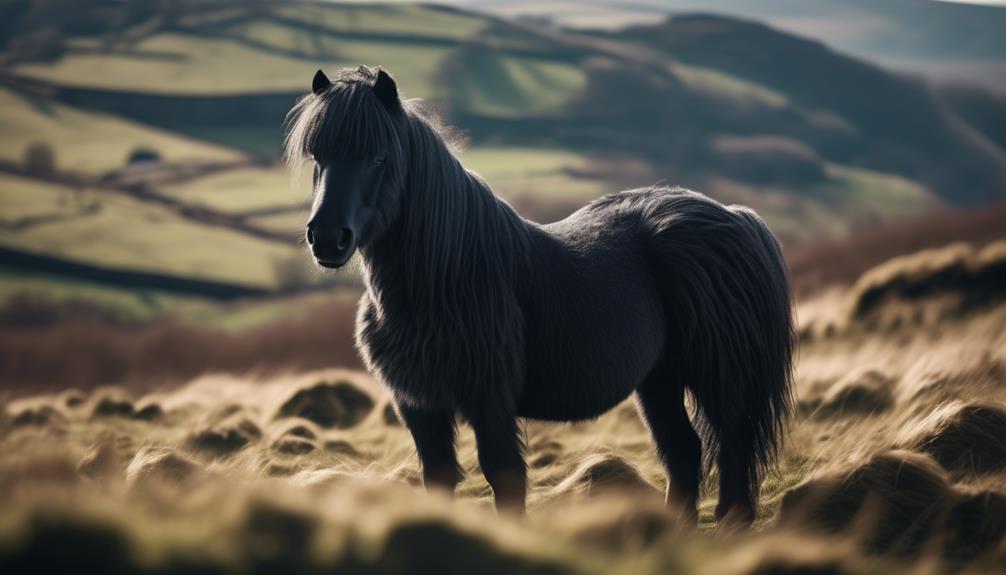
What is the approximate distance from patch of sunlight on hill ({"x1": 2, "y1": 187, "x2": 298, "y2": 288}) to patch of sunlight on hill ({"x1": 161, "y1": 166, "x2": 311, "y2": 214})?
5128 millimetres

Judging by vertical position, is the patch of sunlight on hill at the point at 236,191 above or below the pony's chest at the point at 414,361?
below

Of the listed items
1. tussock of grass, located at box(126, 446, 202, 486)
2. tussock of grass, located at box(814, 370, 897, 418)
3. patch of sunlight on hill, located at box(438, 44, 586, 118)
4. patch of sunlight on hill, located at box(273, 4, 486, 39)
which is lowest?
patch of sunlight on hill, located at box(438, 44, 586, 118)

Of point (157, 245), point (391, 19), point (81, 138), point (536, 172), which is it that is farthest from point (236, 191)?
point (391, 19)

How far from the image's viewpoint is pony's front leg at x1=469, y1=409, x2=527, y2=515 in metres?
5.51

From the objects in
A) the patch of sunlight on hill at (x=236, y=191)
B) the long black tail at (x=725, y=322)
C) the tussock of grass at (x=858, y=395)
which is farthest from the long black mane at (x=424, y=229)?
the patch of sunlight on hill at (x=236, y=191)

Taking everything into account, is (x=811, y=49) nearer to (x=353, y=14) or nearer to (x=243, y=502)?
(x=353, y=14)

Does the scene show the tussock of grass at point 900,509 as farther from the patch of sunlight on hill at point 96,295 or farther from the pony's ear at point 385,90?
the patch of sunlight on hill at point 96,295

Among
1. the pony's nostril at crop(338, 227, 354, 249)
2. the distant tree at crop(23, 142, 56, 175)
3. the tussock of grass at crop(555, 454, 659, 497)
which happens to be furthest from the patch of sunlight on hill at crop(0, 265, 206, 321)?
the pony's nostril at crop(338, 227, 354, 249)

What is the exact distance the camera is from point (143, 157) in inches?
2955

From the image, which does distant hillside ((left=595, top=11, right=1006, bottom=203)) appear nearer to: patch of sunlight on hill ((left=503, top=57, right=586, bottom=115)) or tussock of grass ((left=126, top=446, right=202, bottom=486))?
patch of sunlight on hill ((left=503, top=57, right=586, bottom=115))

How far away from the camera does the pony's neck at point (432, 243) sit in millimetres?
5582

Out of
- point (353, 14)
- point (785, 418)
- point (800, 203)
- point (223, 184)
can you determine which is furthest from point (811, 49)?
point (785, 418)

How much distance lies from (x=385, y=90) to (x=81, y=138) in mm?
82723

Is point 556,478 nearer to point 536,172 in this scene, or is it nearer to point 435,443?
point 435,443
